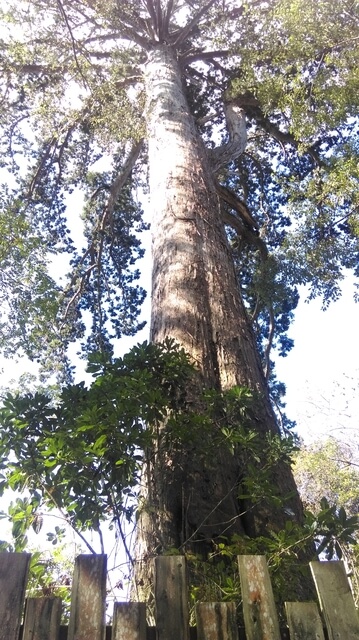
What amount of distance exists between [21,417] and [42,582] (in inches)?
22.1

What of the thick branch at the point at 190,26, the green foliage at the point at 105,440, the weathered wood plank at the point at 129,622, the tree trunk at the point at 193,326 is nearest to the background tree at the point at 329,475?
the tree trunk at the point at 193,326

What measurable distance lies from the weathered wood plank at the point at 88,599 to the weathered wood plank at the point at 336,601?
0.54 metres

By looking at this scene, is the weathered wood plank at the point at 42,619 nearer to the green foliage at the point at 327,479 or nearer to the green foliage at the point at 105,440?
the green foliage at the point at 105,440

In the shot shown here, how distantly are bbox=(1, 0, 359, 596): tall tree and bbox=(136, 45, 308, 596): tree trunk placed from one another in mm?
12

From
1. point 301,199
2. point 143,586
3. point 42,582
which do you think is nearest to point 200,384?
point 143,586

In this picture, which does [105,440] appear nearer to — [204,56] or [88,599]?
[88,599]

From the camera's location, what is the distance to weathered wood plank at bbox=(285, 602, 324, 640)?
4.34ft

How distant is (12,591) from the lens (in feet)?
4.37

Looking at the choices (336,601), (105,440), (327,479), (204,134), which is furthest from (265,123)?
(336,601)

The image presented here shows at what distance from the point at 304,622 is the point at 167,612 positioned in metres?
0.34

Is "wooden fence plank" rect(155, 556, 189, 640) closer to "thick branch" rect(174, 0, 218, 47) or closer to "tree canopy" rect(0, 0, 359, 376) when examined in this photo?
"tree canopy" rect(0, 0, 359, 376)

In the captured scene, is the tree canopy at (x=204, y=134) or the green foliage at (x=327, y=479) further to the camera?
the green foliage at (x=327, y=479)

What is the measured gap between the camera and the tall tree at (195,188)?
111 inches

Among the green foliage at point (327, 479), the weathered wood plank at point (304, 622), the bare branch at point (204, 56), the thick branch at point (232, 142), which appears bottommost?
the weathered wood plank at point (304, 622)
